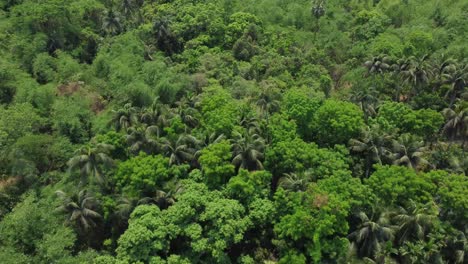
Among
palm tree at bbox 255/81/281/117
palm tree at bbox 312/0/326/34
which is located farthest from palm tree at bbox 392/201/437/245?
palm tree at bbox 312/0/326/34

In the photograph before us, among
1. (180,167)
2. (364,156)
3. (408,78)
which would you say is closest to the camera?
(180,167)

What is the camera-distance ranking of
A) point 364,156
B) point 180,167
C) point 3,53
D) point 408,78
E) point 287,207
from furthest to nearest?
point 3,53 < point 408,78 < point 364,156 < point 180,167 < point 287,207

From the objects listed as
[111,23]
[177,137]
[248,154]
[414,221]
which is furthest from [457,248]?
[111,23]

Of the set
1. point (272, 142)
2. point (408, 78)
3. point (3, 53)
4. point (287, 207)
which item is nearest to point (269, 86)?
point (272, 142)

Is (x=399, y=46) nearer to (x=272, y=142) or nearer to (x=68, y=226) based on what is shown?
(x=272, y=142)

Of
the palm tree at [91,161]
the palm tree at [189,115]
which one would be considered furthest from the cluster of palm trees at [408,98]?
the palm tree at [91,161]

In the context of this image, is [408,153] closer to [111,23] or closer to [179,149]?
[179,149]
